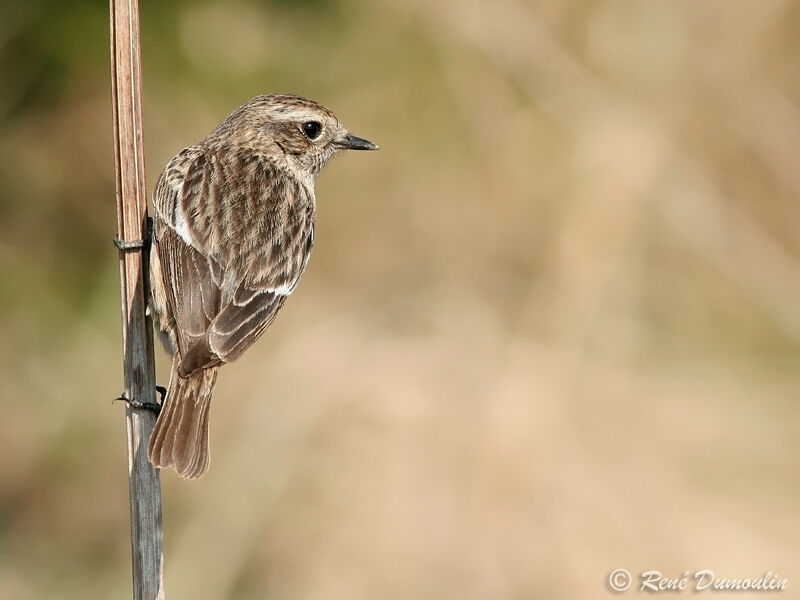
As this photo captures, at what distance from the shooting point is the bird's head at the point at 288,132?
5.50 m

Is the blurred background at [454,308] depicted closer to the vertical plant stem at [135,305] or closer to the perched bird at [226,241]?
the perched bird at [226,241]

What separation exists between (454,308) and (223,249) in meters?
3.74

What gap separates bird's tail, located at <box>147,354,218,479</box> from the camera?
408 centimetres

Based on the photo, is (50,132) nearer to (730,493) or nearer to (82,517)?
(82,517)

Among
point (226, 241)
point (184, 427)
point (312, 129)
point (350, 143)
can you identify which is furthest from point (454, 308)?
point (184, 427)

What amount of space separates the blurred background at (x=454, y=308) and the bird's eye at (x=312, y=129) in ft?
7.46

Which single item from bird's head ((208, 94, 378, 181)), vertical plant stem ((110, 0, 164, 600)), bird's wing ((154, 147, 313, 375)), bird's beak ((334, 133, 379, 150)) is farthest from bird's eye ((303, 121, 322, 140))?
vertical plant stem ((110, 0, 164, 600))

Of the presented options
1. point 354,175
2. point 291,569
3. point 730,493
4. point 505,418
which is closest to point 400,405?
point 505,418

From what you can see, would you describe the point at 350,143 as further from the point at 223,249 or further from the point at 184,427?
the point at 184,427

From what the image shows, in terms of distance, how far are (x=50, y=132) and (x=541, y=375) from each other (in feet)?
12.5

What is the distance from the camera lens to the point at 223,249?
4.68 meters

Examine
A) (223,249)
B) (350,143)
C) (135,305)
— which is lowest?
(135,305)

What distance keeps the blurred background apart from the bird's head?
7.23ft

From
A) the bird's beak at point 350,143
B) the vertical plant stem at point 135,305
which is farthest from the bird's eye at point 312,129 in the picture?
the vertical plant stem at point 135,305
